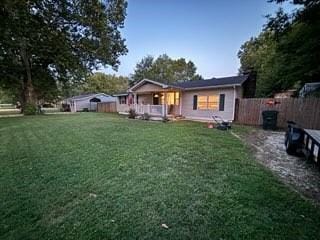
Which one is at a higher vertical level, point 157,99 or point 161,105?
point 157,99

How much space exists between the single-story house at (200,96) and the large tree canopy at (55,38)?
5199 millimetres

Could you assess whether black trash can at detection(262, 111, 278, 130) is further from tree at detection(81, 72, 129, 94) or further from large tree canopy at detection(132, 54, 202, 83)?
tree at detection(81, 72, 129, 94)

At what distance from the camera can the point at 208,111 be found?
15.4 m

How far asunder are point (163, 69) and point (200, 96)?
31.7 m

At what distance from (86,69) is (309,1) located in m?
18.0

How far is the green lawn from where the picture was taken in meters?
2.66

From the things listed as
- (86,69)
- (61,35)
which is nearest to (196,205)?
(61,35)

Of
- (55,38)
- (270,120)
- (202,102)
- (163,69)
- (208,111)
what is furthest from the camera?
(163,69)

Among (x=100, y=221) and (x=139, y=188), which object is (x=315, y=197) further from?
(x=100, y=221)

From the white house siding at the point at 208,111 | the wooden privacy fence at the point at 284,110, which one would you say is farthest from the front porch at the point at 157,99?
the wooden privacy fence at the point at 284,110

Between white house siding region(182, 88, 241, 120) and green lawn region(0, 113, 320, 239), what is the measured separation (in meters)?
8.56

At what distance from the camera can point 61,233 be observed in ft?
8.70

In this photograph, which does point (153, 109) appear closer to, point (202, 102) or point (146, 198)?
point (202, 102)

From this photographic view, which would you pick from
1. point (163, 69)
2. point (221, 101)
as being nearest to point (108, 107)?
point (221, 101)
